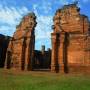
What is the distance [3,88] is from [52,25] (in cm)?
1119

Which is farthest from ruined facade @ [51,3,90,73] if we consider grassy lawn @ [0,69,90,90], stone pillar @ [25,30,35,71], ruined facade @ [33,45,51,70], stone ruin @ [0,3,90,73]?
ruined facade @ [33,45,51,70]

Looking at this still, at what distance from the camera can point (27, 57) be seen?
70.4 ft

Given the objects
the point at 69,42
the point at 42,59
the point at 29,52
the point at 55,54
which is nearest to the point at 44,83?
the point at 55,54

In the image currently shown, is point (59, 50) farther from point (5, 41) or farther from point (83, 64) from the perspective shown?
point (5, 41)

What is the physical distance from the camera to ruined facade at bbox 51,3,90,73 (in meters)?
17.8

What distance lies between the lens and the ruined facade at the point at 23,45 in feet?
71.4

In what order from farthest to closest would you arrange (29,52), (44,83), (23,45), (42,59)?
(42,59), (23,45), (29,52), (44,83)

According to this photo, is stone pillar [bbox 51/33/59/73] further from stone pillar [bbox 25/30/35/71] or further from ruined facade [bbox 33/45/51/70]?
ruined facade [bbox 33/45/51/70]

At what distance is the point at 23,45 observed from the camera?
22359 millimetres

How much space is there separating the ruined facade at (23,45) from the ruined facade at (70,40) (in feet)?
11.2

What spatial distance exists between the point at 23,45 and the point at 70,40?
565 cm

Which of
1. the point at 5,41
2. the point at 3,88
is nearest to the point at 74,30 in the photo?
the point at 3,88

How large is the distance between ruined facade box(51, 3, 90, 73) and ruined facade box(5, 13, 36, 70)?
3.42m

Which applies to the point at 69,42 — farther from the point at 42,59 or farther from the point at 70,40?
the point at 42,59
